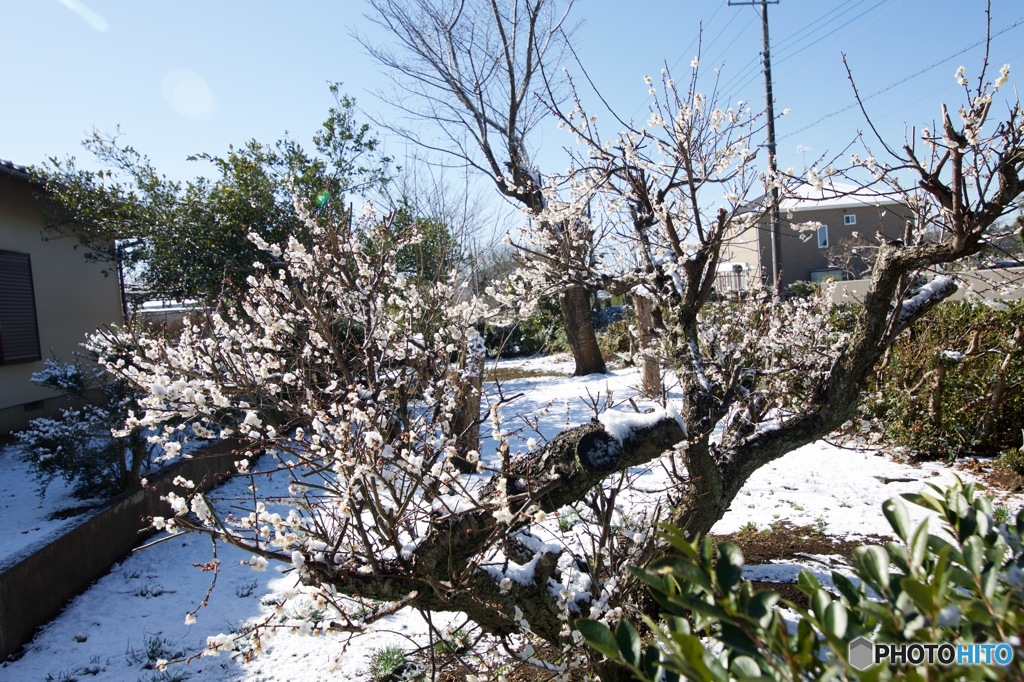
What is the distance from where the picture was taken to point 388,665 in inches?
114

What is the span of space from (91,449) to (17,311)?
3673mm

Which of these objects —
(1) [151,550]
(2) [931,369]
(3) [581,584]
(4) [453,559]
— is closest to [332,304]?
(4) [453,559]

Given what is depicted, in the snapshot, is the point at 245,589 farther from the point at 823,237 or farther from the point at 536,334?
the point at 823,237

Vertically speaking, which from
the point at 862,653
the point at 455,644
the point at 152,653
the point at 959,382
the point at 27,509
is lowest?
the point at 152,653

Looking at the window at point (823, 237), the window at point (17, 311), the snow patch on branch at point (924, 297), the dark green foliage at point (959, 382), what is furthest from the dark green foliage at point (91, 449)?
the window at point (823, 237)

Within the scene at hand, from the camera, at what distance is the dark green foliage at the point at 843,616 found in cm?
92

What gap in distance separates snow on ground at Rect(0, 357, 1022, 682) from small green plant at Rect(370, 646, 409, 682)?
0.19 feet

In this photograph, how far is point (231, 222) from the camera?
7.51m

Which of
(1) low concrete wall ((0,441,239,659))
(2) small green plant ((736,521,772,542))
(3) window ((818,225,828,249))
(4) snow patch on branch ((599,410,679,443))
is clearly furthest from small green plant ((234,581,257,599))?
(3) window ((818,225,828,249))

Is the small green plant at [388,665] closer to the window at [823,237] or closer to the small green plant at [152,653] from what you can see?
the small green plant at [152,653]

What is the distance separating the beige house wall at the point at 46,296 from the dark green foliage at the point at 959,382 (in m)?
8.92

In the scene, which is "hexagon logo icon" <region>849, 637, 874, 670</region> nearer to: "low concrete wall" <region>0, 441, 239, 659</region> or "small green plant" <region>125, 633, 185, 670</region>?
"low concrete wall" <region>0, 441, 239, 659</region>

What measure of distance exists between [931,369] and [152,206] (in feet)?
29.5

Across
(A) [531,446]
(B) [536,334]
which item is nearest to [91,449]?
(A) [531,446]
